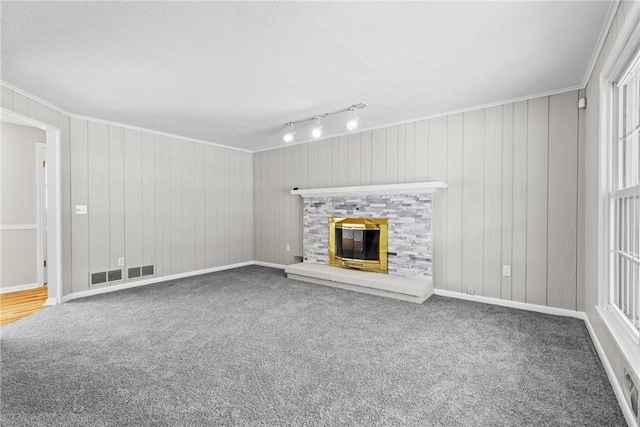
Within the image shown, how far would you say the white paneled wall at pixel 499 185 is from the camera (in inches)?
123

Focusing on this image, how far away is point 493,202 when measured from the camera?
11.6ft

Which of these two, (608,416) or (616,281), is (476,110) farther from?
(608,416)

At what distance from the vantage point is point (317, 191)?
193 inches

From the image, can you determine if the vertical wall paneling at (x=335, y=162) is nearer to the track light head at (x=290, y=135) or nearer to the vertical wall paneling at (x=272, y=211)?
the track light head at (x=290, y=135)

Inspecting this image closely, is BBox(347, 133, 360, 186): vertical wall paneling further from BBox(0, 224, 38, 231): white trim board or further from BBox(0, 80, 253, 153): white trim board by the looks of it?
BBox(0, 224, 38, 231): white trim board

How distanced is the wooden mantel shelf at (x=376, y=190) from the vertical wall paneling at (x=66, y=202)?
10.2ft

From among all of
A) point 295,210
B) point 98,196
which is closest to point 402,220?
point 295,210

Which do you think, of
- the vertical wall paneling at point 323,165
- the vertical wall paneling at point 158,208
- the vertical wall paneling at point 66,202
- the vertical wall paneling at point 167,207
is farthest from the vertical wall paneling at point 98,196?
the vertical wall paneling at point 323,165

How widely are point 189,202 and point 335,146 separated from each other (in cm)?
270

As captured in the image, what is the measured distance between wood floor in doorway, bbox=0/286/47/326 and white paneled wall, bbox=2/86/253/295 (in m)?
0.37

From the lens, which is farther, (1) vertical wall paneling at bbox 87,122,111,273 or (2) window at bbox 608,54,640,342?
(1) vertical wall paneling at bbox 87,122,111,273

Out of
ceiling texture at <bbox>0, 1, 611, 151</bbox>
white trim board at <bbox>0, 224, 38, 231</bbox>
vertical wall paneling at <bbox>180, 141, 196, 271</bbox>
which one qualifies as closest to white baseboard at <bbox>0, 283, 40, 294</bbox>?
white trim board at <bbox>0, 224, 38, 231</bbox>

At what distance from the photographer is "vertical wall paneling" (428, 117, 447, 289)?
12.7 ft

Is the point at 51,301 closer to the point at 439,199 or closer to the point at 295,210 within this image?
the point at 295,210
